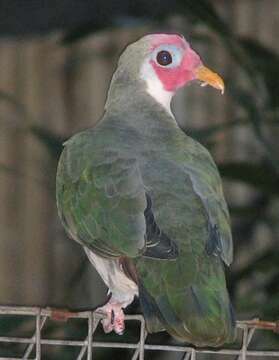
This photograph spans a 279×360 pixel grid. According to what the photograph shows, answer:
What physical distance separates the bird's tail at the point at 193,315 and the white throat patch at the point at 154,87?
345mm

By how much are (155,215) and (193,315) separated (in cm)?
Answer: 14

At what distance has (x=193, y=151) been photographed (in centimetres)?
146

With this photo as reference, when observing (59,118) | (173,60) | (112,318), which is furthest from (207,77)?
(59,118)

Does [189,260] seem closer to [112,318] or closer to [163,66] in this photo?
[112,318]

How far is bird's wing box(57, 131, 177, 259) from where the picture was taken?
1316 mm

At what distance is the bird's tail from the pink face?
1.13 feet

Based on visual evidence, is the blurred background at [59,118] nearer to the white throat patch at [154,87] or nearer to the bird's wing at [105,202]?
the white throat patch at [154,87]

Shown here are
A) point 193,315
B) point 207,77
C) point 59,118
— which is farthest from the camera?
point 59,118

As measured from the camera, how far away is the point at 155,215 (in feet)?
4.41

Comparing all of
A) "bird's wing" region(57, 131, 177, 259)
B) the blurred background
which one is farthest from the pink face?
the blurred background

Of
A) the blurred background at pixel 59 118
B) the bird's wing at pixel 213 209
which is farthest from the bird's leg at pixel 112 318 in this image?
the blurred background at pixel 59 118

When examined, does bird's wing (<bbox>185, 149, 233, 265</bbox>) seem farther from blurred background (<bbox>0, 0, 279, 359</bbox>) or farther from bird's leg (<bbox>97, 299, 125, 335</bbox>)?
blurred background (<bbox>0, 0, 279, 359</bbox>)

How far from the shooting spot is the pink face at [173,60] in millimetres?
1522

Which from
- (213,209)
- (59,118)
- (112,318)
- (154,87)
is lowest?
(59,118)
